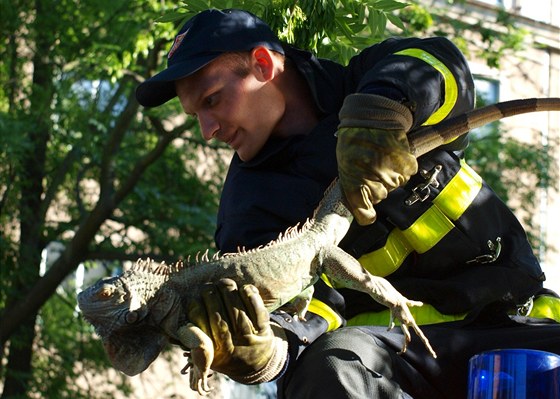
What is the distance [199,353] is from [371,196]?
882mm

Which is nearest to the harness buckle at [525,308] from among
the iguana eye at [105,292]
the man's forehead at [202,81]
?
the man's forehead at [202,81]

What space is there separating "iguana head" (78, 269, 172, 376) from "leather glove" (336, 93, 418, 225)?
0.78 meters

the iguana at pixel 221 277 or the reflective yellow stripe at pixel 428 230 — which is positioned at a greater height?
the iguana at pixel 221 277

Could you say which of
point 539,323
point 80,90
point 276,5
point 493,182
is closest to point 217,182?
point 80,90

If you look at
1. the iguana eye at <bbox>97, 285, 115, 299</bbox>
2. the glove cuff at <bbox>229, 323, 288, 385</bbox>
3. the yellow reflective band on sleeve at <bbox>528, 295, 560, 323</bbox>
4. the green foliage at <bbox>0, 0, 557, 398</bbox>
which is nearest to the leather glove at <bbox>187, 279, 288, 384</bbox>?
the glove cuff at <bbox>229, 323, 288, 385</bbox>

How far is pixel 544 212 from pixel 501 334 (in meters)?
20.4

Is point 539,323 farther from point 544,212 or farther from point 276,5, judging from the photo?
point 544,212

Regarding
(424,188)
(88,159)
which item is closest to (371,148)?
(424,188)

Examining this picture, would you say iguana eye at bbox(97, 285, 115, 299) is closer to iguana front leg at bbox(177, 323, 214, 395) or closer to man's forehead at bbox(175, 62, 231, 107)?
iguana front leg at bbox(177, 323, 214, 395)

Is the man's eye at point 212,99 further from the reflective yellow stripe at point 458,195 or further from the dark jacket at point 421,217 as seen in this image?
the reflective yellow stripe at point 458,195

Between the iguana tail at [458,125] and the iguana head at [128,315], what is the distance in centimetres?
110

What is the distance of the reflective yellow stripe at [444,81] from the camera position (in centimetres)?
433

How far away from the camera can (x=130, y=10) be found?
A: 14.5 meters

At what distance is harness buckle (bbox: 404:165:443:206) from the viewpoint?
4.43 m
